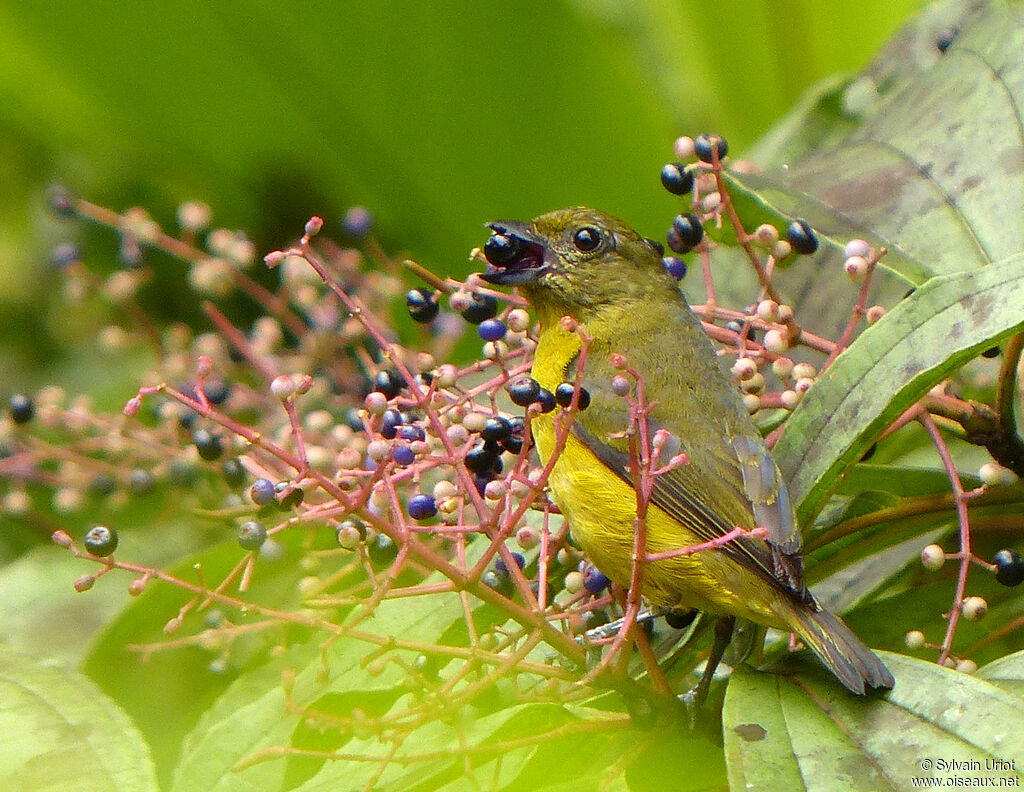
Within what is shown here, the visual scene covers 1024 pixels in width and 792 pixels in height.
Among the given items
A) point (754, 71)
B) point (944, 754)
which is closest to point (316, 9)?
point (754, 71)

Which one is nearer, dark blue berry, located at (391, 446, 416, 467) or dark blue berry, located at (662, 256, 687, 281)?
dark blue berry, located at (391, 446, 416, 467)

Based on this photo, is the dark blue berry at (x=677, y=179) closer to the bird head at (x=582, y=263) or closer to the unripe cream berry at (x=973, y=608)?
the bird head at (x=582, y=263)

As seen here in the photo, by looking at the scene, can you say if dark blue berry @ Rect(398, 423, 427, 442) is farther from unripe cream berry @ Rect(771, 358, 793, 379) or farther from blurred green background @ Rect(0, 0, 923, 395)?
blurred green background @ Rect(0, 0, 923, 395)

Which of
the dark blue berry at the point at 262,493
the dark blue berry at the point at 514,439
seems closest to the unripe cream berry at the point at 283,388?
the dark blue berry at the point at 262,493

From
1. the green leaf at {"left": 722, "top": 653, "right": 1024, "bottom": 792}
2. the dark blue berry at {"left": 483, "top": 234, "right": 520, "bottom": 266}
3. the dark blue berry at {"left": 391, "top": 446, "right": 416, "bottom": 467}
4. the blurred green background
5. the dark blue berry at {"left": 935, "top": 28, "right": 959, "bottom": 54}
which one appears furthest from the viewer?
the blurred green background

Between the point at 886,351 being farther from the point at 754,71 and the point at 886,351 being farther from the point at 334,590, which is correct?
the point at 754,71


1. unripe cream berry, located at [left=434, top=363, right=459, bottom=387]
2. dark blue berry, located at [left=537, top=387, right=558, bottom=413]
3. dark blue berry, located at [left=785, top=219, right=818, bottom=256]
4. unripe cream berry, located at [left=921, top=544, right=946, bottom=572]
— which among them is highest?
dark blue berry, located at [left=785, top=219, right=818, bottom=256]

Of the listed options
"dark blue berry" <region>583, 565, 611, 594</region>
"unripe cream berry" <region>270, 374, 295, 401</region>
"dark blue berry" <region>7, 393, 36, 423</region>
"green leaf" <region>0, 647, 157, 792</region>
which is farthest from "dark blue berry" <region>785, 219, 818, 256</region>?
"dark blue berry" <region>7, 393, 36, 423</region>
